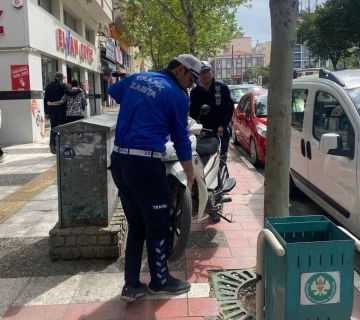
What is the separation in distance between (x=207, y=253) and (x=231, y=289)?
0.82 meters

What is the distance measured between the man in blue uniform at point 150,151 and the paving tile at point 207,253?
900 mm

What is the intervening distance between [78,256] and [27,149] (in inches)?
349

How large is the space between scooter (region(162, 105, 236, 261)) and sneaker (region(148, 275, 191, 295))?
19 cm

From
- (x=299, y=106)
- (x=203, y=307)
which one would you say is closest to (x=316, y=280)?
(x=203, y=307)

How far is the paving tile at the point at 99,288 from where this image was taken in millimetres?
3547

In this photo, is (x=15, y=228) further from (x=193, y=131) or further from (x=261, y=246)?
(x=261, y=246)

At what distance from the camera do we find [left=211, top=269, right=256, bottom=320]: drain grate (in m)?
3.27

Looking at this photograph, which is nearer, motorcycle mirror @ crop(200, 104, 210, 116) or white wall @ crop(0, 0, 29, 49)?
motorcycle mirror @ crop(200, 104, 210, 116)

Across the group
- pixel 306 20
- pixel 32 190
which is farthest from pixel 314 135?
pixel 306 20

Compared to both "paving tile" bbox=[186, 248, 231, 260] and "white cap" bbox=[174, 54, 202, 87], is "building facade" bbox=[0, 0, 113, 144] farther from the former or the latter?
"white cap" bbox=[174, 54, 202, 87]

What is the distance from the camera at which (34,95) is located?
1376 cm

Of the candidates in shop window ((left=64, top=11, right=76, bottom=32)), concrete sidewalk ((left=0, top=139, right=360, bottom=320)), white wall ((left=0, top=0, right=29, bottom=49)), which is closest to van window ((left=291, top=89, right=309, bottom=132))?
concrete sidewalk ((left=0, top=139, right=360, bottom=320))

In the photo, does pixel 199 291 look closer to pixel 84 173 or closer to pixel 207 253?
pixel 207 253

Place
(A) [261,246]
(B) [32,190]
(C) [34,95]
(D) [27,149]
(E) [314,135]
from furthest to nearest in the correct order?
1. (C) [34,95]
2. (D) [27,149]
3. (B) [32,190]
4. (E) [314,135]
5. (A) [261,246]
